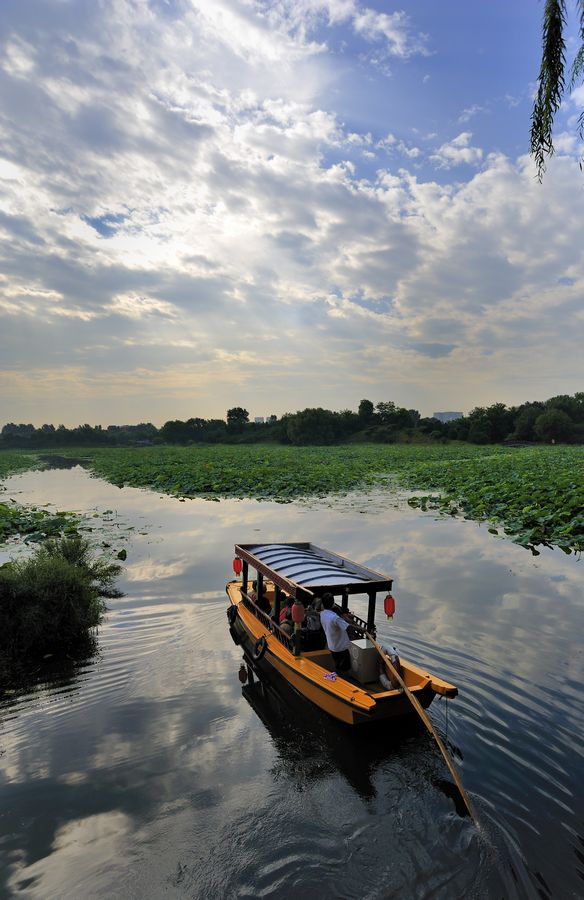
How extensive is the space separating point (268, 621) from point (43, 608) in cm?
426

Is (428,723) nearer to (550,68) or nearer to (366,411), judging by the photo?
(550,68)

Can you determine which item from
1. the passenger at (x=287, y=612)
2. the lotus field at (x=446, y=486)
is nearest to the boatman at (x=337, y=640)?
the passenger at (x=287, y=612)

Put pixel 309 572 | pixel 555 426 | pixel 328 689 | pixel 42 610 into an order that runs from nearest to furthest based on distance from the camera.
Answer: pixel 328 689
pixel 309 572
pixel 42 610
pixel 555 426

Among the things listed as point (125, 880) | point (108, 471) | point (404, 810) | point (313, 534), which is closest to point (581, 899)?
point (404, 810)

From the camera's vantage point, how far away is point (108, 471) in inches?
1784

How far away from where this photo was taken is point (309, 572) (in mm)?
8594

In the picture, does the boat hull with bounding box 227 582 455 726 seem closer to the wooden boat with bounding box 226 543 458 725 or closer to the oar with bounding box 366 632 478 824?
the wooden boat with bounding box 226 543 458 725

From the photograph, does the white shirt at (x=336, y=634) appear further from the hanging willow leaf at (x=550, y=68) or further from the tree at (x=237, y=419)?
the tree at (x=237, y=419)

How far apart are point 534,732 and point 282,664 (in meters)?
3.67

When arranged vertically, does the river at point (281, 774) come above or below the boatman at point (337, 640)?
below

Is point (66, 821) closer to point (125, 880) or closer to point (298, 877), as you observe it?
point (125, 880)

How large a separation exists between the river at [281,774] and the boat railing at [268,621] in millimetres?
776

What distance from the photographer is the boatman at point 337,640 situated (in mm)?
7418

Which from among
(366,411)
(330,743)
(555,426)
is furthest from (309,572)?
(366,411)
